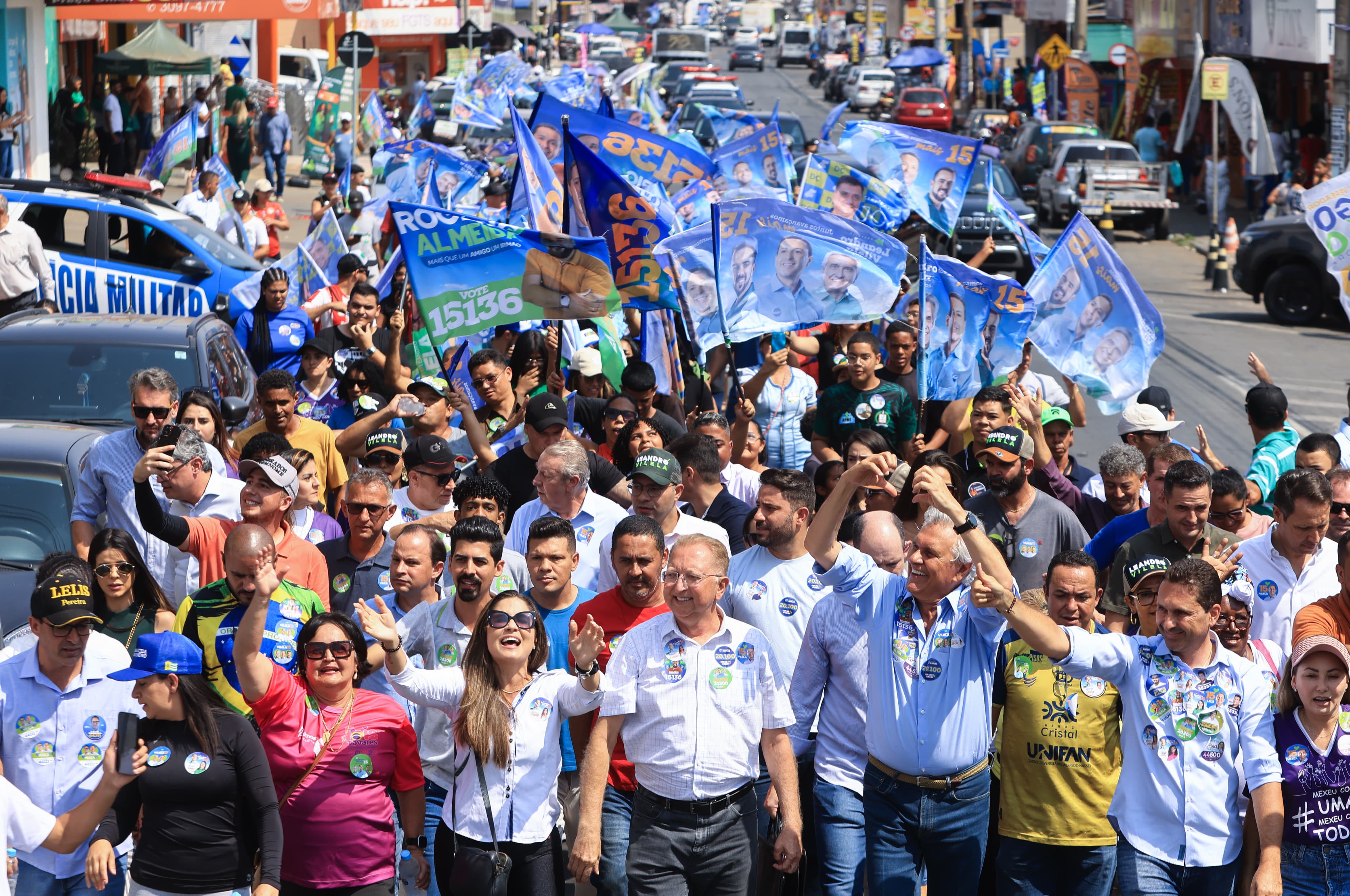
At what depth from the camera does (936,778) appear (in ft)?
19.2

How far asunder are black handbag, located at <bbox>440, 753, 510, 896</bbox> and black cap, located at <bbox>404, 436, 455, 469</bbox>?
226 cm

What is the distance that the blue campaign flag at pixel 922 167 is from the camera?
13.4m

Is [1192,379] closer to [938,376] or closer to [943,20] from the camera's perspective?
[938,376]

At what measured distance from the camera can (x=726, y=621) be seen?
228 inches

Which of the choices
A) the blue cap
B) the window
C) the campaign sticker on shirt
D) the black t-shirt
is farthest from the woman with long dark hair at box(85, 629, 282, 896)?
the window

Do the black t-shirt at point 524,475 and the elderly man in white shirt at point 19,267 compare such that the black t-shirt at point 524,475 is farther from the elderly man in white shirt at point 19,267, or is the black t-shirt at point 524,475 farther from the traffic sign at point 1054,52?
the traffic sign at point 1054,52

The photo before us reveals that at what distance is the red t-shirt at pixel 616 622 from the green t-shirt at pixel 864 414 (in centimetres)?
325

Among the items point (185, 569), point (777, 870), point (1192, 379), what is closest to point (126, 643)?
point (185, 569)

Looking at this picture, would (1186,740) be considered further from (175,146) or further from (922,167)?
(175,146)

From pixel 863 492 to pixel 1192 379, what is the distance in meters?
11.7

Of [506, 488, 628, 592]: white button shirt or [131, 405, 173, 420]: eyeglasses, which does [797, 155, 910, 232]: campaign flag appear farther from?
[131, 405, 173, 420]: eyeglasses

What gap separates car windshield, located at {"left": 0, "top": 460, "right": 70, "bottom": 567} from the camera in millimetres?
7375

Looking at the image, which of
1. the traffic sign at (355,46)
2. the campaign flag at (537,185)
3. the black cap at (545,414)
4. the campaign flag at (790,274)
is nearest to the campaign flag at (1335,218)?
the campaign flag at (790,274)

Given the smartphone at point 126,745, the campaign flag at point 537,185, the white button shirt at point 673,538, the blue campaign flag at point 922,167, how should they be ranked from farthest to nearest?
the blue campaign flag at point 922,167 < the campaign flag at point 537,185 < the white button shirt at point 673,538 < the smartphone at point 126,745
